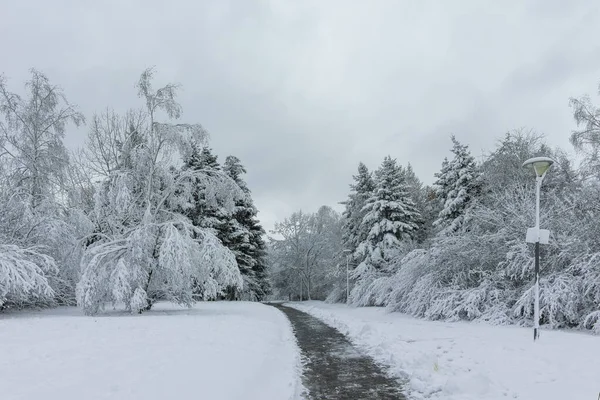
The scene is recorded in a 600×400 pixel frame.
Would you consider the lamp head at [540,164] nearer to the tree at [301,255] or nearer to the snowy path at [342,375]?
the snowy path at [342,375]

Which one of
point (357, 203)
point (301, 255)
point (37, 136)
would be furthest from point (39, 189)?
point (301, 255)

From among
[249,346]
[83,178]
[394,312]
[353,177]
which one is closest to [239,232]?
[353,177]

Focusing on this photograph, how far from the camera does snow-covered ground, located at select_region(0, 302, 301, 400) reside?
15.9 ft

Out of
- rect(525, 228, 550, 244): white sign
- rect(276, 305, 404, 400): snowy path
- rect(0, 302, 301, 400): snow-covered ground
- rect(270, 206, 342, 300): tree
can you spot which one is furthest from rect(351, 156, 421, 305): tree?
rect(270, 206, 342, 300): tree

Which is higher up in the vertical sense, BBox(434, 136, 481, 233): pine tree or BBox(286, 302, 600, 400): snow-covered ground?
BBox(434, 136, 481, 233): pine tree

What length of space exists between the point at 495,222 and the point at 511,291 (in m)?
3.10

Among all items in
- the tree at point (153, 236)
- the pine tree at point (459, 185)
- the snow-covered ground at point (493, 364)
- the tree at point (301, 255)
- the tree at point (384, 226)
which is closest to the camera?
the snow-covered ground at point (493, 364)

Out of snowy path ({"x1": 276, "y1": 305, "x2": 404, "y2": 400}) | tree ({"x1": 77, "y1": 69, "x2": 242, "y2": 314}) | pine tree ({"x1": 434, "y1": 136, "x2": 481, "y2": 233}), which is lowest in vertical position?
snowy path ({"x1": 276, "y1": 305, "x2": 404, "y2": 400})

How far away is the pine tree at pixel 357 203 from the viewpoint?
33.5m

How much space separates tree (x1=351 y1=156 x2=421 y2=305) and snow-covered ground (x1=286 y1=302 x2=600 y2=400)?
696 inches

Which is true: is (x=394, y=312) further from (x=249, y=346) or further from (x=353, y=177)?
(x=353, y=177)

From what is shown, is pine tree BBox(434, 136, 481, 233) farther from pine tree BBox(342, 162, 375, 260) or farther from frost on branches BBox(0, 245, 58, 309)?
frost on branches BBox(0, 245, 58, 309)

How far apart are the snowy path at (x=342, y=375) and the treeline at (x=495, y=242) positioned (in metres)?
6.71

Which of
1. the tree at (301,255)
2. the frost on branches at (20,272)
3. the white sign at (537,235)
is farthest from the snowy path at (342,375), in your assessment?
the tree at (301,255)
